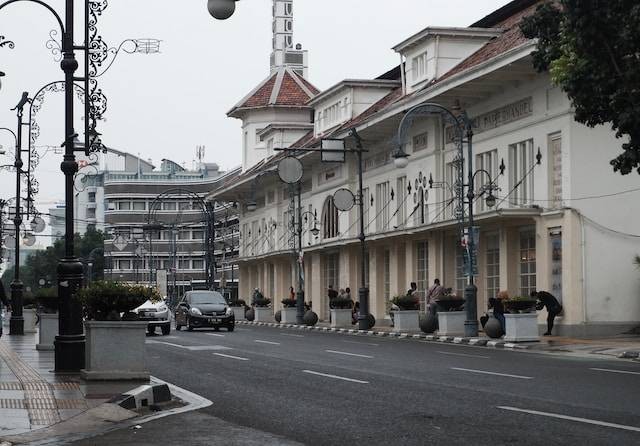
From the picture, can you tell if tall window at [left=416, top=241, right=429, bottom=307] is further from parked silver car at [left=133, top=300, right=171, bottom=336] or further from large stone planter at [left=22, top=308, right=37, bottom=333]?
large stone planter at [left=22, top=308, right=37, bottom=333]

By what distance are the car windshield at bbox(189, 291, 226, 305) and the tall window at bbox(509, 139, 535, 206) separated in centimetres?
1238

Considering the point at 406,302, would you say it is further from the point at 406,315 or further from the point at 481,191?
the point at 481,191

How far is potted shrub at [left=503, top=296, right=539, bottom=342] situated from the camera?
30.9 m

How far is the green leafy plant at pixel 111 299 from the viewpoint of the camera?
58.5ft

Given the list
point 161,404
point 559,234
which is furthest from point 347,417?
point 559,234

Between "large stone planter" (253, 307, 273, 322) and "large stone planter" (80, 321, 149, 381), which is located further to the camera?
"large stone planter" (253, 307, 273, 322)

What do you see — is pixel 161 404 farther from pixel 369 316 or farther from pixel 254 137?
pixel 254 137

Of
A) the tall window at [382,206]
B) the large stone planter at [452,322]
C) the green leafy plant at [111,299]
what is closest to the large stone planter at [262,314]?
the tall window at [382,206]

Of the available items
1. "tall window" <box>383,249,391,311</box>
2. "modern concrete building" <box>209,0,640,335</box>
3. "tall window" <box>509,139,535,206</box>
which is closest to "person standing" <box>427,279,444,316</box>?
"modern concrete building" <box>209,0,640,335</box>

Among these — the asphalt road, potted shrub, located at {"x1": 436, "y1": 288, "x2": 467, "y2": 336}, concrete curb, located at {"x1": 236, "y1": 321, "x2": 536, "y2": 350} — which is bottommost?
concrete curb, located at {"x1": 236, "y1": 321, "x2": 536, "y2": 350}

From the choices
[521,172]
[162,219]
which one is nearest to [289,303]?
[521,172]

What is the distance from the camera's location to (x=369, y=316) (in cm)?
4478

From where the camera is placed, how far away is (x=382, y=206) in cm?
5281

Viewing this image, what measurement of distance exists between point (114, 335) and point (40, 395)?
7.58 feet
